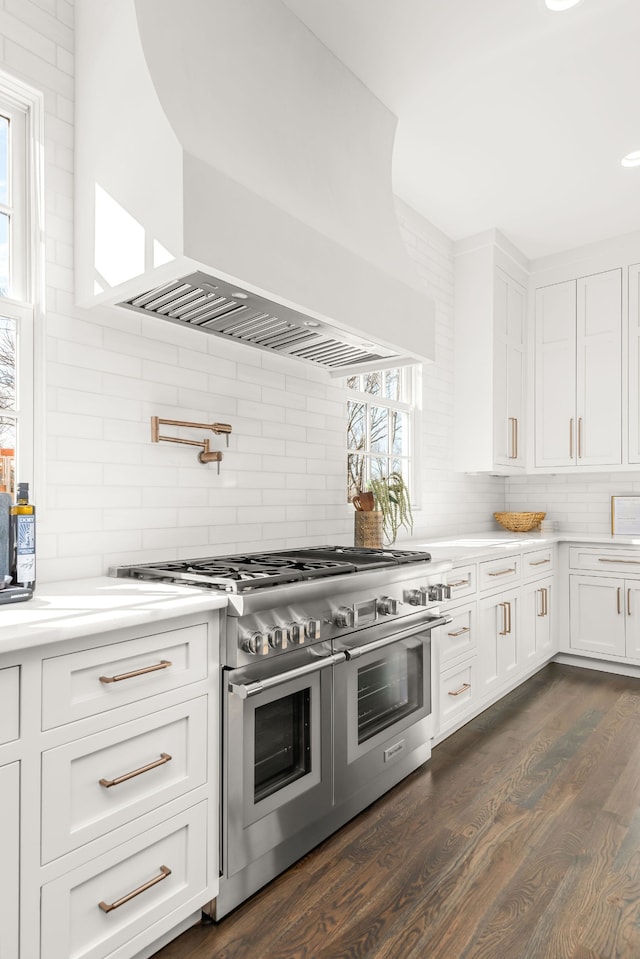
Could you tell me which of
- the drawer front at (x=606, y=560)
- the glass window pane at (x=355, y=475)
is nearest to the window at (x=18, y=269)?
the glass window pane at (x=355, y=475)

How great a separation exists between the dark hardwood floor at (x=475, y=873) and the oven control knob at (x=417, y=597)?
2.44 ft

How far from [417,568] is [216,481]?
92 centimetres

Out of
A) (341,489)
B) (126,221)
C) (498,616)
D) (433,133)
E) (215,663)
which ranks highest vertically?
(433,133)

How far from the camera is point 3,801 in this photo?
1216 mm

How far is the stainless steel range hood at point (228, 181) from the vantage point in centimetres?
172

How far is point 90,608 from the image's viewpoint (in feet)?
4.91

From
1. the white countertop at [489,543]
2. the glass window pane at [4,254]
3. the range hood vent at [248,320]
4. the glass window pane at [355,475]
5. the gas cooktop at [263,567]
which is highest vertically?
the glass window pane at [4,254]

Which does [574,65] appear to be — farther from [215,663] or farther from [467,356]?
[215,663]

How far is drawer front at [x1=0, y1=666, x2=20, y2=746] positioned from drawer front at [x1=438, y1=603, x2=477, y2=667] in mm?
1930

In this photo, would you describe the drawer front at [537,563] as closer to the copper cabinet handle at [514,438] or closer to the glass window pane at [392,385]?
the copper cabinet handle at [514,438]

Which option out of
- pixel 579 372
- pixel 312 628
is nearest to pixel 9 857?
pixel 312 628

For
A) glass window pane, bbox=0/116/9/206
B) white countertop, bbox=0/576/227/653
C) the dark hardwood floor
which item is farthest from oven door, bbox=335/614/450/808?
glass window pane, bbox=0/116/9/206

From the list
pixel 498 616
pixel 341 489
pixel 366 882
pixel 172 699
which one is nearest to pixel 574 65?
pixel 341 489

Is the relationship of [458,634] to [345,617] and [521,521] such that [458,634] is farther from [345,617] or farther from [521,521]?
[521,521]
